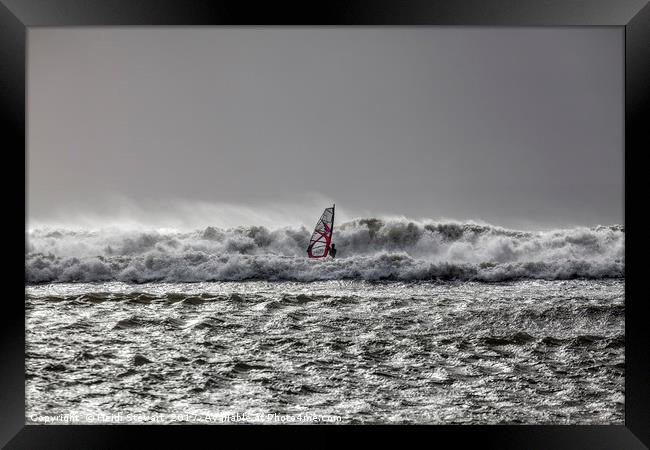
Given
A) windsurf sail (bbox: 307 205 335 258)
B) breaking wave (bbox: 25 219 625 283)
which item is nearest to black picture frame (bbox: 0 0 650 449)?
breaking wave (bbox: 25 219 625 283)

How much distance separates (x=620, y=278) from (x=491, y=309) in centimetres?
61

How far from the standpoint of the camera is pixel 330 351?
1991 millimetres

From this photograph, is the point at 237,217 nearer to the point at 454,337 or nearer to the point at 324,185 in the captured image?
the point at 324,185

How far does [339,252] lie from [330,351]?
47 cm

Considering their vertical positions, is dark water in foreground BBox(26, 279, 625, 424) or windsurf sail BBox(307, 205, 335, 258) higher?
windsurf sail BBox(307, 205, 335, 258)

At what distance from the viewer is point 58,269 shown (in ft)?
6.49

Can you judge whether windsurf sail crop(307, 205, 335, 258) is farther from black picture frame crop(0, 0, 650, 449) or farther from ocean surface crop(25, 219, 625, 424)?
black picture frame crop(0, 0, 650, 449)

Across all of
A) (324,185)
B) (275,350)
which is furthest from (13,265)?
(324,185)

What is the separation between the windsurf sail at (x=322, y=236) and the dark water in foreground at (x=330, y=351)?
0.19 meters

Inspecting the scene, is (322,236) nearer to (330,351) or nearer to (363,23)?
(330,351)

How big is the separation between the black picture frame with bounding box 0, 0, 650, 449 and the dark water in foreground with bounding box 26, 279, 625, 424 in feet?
0.32

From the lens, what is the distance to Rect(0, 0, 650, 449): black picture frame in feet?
5.41

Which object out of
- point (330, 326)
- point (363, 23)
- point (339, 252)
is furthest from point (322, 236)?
point (363, 23)

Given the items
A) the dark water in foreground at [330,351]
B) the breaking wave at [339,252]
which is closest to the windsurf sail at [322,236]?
the breaking wave at [339,252]
